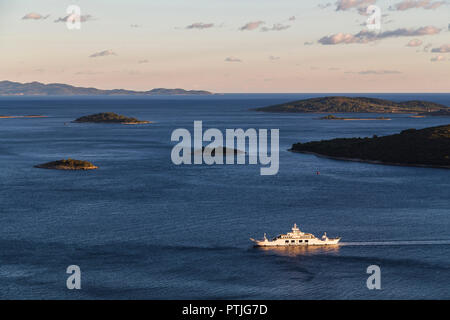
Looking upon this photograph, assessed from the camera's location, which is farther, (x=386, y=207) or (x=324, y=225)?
(x=386, y=207)

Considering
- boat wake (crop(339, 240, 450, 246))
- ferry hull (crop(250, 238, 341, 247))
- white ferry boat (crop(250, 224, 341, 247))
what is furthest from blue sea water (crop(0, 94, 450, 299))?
white ferry boat (crop(250, 224, 341, 247))

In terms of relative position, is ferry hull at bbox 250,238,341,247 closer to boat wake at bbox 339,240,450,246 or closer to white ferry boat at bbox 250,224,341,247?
Result: white ferry boat at bbox 250,224,341,247

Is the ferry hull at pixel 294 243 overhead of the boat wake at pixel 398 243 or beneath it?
overhead

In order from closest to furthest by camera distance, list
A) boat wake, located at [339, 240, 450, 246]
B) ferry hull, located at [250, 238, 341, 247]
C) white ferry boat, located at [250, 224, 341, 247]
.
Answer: ferry hull, located at [250, 238, 341, 247] → white ferry boat, located at [250, 224, 341, 247] → boat wake, located at [339, 240, 450, 246]

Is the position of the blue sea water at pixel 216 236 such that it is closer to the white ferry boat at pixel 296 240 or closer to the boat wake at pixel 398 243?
the boat wake at pixel 398 243

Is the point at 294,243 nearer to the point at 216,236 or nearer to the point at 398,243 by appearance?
the point at 216,236

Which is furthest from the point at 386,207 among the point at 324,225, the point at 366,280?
the point at 366,280

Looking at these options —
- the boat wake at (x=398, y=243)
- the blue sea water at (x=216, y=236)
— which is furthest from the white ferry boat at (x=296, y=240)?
the boat wake at (x=398, y=243)
